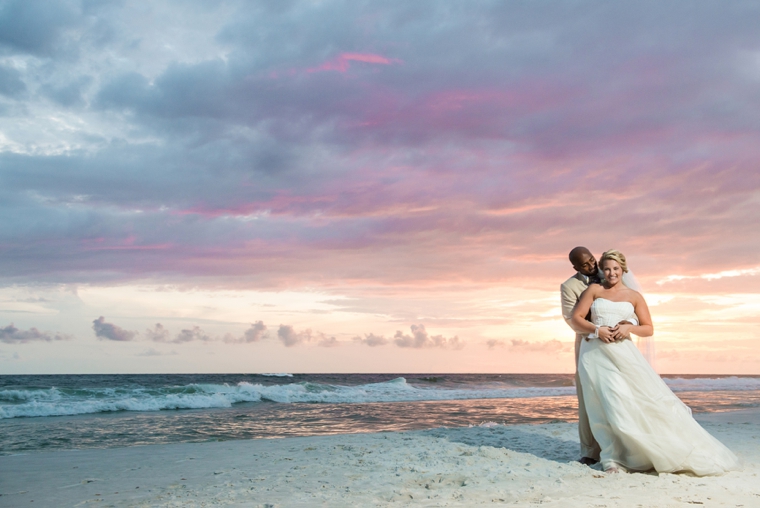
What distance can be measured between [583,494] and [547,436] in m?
4.49

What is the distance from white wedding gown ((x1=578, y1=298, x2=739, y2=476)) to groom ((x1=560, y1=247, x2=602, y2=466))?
337 millimetres

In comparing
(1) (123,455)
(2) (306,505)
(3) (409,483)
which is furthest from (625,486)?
(1) (123,455)

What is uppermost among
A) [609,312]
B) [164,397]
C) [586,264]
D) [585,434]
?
[586,264]

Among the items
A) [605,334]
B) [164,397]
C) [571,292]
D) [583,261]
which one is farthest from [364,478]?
[164,397]

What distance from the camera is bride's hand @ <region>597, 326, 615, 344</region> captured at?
611cm

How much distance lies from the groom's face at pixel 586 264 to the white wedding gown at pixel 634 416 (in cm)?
45

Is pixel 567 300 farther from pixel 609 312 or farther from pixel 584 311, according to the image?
pixel 609 312

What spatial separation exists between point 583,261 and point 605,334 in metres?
0.90

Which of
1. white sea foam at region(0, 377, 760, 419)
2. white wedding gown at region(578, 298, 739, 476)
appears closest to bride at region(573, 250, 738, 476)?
white wedding gown at region(578, 298, 739, 476)

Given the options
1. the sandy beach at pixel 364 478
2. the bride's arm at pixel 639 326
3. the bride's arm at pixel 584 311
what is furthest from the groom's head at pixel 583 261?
the sandy beach at pixel 364 478

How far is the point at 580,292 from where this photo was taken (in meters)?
6.63

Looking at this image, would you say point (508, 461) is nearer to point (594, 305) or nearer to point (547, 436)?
point (594, 305)

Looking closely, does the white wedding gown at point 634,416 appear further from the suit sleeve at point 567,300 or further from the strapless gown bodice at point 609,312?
the suit sleeve at point 567,300

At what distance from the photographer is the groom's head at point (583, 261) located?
651 centimetres
